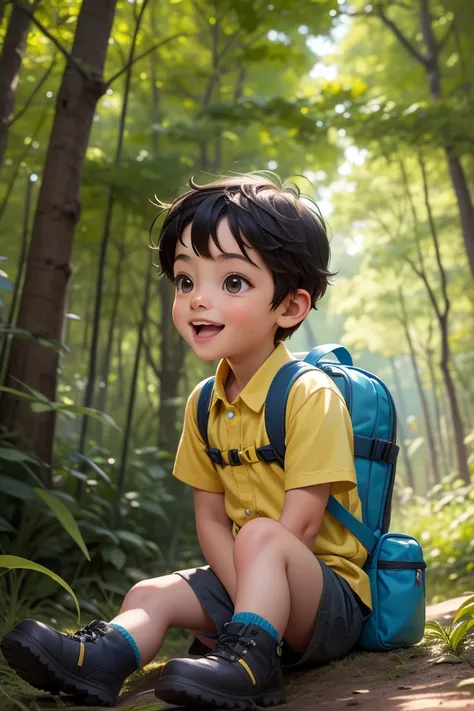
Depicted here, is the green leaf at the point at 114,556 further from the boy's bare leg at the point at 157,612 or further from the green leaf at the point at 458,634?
the green leaf at the point at 458,634

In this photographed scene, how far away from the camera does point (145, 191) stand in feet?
14.2

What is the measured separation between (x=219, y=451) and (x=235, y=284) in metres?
0.45

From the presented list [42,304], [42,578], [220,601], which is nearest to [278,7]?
[42,304]

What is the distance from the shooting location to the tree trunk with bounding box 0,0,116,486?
3.18 m

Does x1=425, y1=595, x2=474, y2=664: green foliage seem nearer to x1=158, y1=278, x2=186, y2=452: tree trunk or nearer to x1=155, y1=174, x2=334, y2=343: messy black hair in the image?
x1=155, y1=174, x2=334, y2=343: messy black hair

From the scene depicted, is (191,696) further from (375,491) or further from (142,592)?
(375,491)

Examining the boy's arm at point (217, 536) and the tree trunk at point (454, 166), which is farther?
the tree trunk at point (454, 166)

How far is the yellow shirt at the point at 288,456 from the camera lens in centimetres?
179

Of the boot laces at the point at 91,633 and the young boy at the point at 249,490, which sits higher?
the young boy at the point at 249,490

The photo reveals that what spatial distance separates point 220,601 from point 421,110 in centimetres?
498

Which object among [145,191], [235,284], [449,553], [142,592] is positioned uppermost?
[145,191]

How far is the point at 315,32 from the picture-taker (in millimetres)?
7207

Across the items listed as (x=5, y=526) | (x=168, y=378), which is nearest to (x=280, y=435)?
(x=5, y=526)

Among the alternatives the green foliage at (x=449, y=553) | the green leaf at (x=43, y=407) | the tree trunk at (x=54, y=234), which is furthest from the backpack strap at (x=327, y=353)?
the green foliage at (x=449, y=553)
